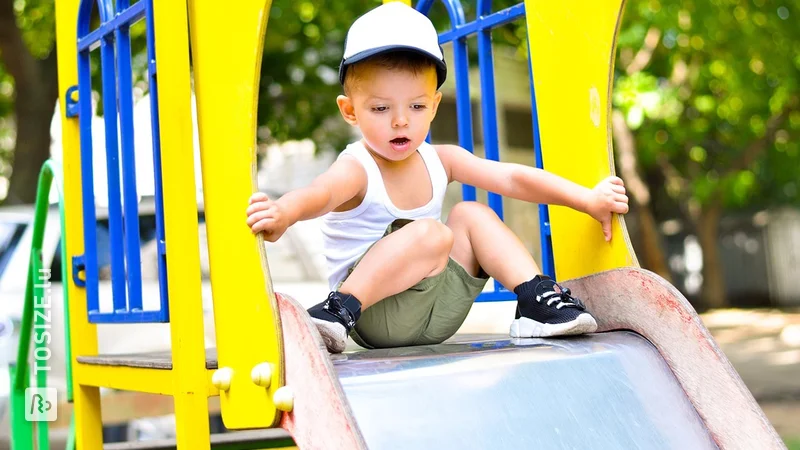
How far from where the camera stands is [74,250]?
9.81 feet

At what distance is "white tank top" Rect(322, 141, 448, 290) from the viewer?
7.93 feet

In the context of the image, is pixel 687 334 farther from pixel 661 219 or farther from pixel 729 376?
pixel 661 219

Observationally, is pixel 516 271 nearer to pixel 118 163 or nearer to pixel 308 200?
pixel 308 200

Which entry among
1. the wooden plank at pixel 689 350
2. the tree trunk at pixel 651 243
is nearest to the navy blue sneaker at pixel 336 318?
the wooden plank at pixel 689 350

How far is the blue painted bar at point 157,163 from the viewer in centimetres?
238

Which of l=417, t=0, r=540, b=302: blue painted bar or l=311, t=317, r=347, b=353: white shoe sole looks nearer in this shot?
l=311, t=317, r=347, b=353: white shoe sole

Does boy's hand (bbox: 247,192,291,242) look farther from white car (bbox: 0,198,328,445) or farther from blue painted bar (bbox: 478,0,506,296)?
white car (bbox: 0,198,328,445)

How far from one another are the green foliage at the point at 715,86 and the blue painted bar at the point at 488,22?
18.9ft

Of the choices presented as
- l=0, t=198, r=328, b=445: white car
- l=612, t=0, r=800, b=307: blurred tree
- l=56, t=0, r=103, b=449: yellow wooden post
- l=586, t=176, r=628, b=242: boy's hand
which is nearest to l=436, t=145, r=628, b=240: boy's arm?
l=586, t=176, r=628, b=242: boy's hand

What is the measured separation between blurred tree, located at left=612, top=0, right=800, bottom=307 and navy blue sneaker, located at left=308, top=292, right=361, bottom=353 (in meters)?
7.07

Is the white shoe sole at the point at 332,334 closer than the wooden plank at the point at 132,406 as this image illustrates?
Yes

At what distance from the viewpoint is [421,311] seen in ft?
7.93

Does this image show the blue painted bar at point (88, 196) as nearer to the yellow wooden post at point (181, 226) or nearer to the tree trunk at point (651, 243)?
the yellow wooden post at point (181, 226)

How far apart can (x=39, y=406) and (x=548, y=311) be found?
6.62ft
